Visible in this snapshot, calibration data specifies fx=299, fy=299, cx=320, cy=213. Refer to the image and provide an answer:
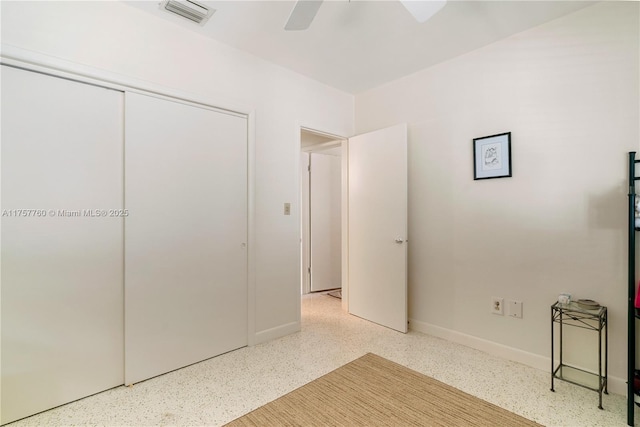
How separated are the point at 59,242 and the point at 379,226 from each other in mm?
2504

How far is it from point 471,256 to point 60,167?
2.98m

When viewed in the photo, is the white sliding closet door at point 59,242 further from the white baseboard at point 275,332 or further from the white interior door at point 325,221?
the white interior door at point 325,221

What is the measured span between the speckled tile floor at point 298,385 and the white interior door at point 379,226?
0.39m

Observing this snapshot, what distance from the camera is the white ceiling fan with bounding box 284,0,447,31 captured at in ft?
4.84

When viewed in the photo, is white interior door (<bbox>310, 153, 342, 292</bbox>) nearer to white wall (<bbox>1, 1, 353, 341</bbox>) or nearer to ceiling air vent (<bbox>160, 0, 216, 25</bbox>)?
white wall (<bbox>1, 1, 353, 341</bbox>)

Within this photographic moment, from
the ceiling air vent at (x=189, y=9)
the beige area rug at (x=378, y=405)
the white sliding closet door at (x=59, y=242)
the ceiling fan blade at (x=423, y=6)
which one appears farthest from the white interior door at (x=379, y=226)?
the white sliding closet door at (x=59, y=242)

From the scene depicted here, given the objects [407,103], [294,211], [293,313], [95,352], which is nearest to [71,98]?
[95,352]

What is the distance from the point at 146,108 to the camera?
79.7 inches

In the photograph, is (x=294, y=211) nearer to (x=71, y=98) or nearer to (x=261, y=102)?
(x=261, y=102)

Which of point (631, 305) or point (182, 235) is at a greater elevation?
point (182, 235)

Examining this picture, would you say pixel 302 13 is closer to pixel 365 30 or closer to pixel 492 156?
Result: pixel 365 30

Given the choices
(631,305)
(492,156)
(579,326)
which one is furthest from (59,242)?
(579,326)

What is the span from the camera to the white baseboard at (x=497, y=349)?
1.90 metres

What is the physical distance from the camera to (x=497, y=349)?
2389 millimetres
